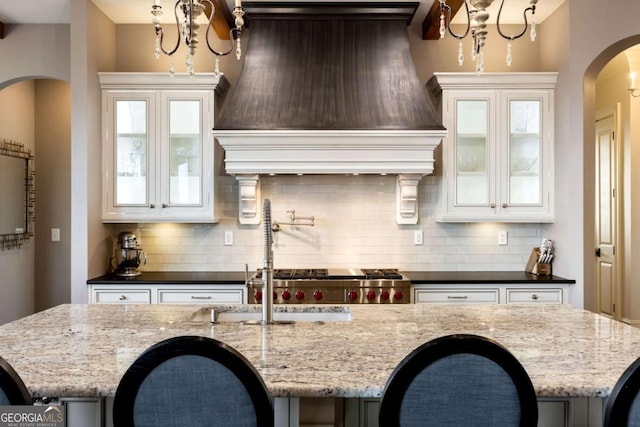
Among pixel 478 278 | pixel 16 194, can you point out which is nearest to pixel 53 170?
pixel 16 194

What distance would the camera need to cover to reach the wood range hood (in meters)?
3.54

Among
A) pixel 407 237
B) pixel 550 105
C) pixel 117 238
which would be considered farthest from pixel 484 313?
pixel 117 238

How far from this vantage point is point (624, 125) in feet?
18.0

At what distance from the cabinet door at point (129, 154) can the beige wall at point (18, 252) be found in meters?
1.42

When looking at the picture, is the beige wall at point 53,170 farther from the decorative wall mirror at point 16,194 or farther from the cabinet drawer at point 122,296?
the cabinet drawer at point 122,296

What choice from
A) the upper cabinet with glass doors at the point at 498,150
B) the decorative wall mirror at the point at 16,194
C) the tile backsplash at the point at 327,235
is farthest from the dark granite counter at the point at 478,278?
the decorative wall mirror at the point at 16,194

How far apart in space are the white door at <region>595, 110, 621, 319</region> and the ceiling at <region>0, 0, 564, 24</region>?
2.44m

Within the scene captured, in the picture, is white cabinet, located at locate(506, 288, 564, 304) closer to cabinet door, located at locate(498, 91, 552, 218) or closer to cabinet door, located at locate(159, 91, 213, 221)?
cabinet door, located at locate(498, 91, 552, 218)

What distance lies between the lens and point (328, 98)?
3.64m

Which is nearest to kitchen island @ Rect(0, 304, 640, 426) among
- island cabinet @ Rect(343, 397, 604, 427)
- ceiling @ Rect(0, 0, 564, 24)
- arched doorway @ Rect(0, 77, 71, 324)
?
island cabinet @ Rect(343, 397, 604, 427)

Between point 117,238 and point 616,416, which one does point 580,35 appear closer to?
point 616,416

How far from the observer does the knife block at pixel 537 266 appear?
155 inches

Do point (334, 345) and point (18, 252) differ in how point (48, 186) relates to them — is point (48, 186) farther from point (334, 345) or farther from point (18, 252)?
point (334, 345)

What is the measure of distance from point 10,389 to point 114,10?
11.7 ft
